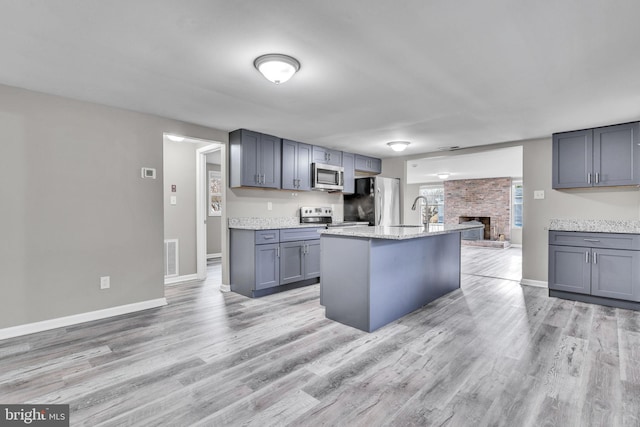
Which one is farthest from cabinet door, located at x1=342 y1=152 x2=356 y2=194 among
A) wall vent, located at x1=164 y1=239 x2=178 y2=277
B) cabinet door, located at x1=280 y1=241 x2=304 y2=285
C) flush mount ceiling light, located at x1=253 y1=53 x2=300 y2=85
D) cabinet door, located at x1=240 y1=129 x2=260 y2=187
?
flush mount ceiling light, located at x1=253 y1=53 x2=300 y2=85

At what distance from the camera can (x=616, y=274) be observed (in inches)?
141

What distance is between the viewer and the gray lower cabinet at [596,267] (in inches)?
138

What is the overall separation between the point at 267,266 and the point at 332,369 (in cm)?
207

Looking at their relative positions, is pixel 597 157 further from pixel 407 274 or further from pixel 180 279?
pixel 180 279

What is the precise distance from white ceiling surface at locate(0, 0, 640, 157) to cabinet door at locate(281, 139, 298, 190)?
1050 millimetres

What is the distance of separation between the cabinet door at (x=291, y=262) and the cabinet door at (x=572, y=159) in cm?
371

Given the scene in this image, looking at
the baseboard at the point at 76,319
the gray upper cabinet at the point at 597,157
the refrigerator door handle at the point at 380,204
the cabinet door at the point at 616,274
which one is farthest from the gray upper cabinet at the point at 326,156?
the cabinet door at the point at 616,274

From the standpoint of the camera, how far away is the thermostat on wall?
3484 millimetres

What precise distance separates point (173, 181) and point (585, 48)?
16.6 ft

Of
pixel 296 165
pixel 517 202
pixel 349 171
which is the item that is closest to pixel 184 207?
pixel 296 165

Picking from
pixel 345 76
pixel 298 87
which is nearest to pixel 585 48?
pixel 345 76

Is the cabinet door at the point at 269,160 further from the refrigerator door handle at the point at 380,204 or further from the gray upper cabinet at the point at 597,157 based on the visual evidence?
the gray upper cabinet at the point at 597,157

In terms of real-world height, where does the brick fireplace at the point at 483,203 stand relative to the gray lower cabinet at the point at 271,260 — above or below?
above

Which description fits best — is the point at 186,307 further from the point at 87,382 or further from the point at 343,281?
the point at 343,281
